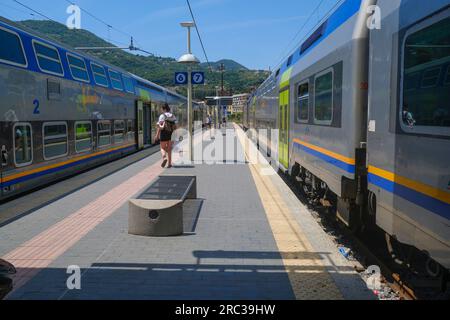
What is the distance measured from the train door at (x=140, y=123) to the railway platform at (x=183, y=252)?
10.2 m

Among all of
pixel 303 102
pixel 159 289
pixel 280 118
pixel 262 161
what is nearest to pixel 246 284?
pixel 159 289

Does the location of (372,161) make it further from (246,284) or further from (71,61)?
(71,61)

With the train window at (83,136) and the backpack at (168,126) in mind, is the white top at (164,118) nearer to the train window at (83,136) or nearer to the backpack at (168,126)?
the backpack at (168,126)

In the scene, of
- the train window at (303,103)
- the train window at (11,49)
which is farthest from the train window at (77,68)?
the train window at (303,103)

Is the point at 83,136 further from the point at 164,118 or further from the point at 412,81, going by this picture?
the point at 412,81

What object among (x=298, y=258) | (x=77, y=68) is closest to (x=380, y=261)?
(x=298, y=258)

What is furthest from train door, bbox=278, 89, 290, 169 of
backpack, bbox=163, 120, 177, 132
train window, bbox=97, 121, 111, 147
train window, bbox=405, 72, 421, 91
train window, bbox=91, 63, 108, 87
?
train window, bbox=405, 72, 421, 91

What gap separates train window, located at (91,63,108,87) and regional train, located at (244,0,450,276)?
310 inches

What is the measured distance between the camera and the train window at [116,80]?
1573 cm

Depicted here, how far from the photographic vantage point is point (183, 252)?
5680mm

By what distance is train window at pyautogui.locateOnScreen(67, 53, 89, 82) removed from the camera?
11599mm

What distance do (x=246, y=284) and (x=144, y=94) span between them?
17738 millimetres

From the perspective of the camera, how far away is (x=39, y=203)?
8555 millimetres
